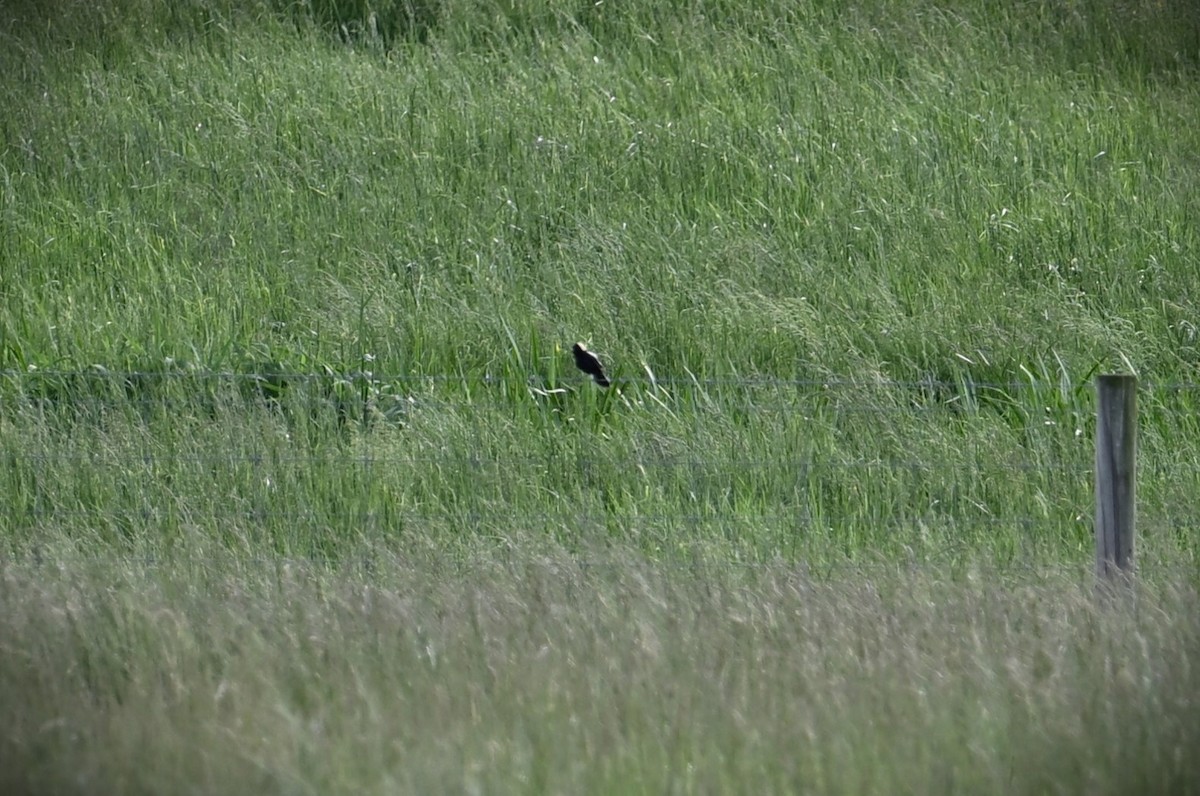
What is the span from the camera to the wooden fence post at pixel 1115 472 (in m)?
4.50

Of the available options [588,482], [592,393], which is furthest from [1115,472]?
[592,393]

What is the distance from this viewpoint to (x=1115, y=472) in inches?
180

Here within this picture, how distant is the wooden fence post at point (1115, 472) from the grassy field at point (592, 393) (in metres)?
0.20

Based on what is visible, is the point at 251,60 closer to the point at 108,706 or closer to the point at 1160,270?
the point at 1160,270

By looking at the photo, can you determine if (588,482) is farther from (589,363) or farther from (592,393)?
(592,393)

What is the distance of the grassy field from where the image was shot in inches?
145

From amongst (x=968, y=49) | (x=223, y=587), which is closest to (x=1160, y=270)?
(x=968, y=49)

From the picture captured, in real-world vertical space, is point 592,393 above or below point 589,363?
below

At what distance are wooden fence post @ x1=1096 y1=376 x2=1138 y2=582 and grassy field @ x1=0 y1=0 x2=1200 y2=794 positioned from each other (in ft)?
0.66

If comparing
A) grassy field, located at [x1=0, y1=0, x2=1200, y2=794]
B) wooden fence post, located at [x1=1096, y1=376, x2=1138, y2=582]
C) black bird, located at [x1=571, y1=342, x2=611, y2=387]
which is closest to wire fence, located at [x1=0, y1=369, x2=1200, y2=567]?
grassy field, located at [x1=0, y1=0, x2=1200, y2=794]

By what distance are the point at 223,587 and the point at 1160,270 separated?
6392 millimetres

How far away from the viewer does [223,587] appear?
4.84 meters

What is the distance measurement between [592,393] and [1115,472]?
3.05 m

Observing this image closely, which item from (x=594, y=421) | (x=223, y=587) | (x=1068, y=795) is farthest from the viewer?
(x=594, y=421)
